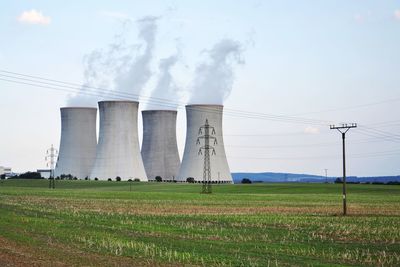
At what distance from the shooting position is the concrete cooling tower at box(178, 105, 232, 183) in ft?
189

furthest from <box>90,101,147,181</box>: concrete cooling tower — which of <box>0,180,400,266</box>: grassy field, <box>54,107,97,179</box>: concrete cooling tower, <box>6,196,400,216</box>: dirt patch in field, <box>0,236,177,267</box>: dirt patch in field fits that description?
<box>0,236,177,267</box>: dirt patch in field

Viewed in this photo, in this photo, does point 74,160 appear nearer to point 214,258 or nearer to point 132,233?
point 132,233

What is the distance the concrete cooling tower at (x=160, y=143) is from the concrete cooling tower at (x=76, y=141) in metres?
4.95

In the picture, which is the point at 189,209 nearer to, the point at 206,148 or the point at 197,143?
the point at 206,148

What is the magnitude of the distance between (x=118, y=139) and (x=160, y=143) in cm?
831

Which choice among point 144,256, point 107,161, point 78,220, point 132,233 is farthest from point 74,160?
point 144,256

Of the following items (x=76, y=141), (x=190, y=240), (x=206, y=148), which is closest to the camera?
(x=190, y=240)

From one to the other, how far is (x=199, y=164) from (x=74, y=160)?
43.7 feet

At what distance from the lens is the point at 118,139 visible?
5800 centimetres

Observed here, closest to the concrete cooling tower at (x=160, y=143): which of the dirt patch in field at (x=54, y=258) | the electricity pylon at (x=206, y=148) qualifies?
the electricity pylon at (x=206, y=148)

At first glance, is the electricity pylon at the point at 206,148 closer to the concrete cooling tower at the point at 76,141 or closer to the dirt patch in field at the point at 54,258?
the concrete cooling tower at the point at 76,141

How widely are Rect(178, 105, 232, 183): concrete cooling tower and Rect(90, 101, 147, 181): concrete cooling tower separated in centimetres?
423

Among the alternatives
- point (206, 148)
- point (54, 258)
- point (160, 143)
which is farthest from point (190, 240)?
point (160, 143)

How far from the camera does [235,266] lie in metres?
12.2
